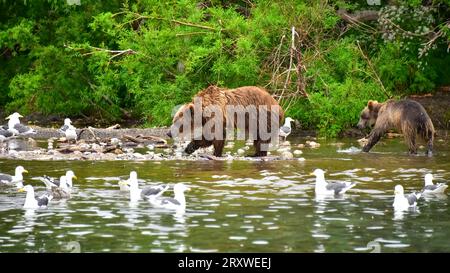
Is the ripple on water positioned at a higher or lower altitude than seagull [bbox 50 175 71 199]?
lower

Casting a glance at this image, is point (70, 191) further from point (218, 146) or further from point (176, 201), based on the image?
point (218, 146)

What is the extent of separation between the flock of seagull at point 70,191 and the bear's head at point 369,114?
8.65 metres

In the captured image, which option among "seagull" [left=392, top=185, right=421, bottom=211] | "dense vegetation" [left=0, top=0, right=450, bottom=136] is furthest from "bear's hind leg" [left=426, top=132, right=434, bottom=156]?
"seagull" [left=392, top=185, right=421, bottom=211]

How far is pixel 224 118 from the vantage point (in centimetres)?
2172

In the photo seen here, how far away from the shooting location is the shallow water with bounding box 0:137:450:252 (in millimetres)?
12773

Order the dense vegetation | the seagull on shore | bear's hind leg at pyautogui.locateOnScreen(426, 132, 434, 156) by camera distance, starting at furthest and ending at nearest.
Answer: the dense vegetation < the seagull on shore < bear's hind leg at pyautogui.locateOnScreen(426, 132, 434, 156)

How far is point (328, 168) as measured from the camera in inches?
786

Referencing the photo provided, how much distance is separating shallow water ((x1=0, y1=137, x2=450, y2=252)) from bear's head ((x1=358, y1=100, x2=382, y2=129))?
364 centimetres

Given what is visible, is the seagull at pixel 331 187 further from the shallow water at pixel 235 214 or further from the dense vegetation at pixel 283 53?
the dense vegetation at pixel 283 53

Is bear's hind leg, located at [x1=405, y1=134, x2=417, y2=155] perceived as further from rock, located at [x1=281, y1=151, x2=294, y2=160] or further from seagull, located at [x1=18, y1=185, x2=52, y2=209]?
seagull, located at [x1=18, y1=185, x2=52, y2=209]

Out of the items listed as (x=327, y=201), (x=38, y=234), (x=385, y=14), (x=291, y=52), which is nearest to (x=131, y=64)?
(x=291, y=52)

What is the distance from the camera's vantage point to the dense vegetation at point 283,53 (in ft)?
87.6
